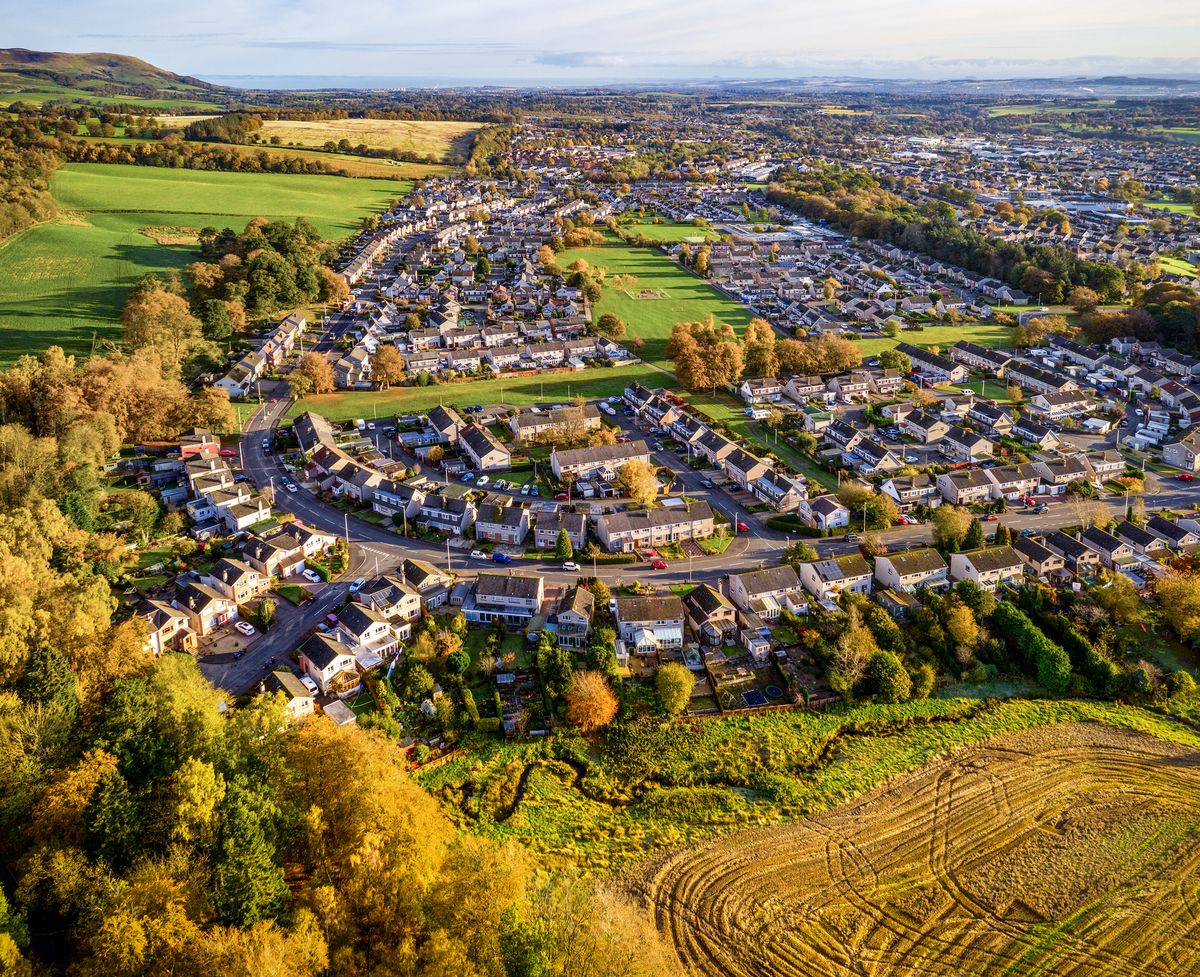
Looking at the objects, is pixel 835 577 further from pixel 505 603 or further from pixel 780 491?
pixel 505 603

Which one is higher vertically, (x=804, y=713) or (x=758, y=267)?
(x=758, y=267)

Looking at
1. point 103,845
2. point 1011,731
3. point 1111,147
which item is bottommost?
point 1011,731

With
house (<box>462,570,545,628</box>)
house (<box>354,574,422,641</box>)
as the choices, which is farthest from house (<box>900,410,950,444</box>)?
house (<box>354,574,422,641</box>)

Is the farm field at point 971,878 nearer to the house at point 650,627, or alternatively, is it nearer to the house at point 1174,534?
the house at point 650,627

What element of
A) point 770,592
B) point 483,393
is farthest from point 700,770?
point 483,393

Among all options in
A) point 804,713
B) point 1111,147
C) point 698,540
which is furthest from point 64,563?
point 1111,147

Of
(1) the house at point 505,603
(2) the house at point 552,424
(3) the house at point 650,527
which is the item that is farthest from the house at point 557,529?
(2) the house at point 552,424

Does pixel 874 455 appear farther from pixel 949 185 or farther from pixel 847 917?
pixel 949 185
